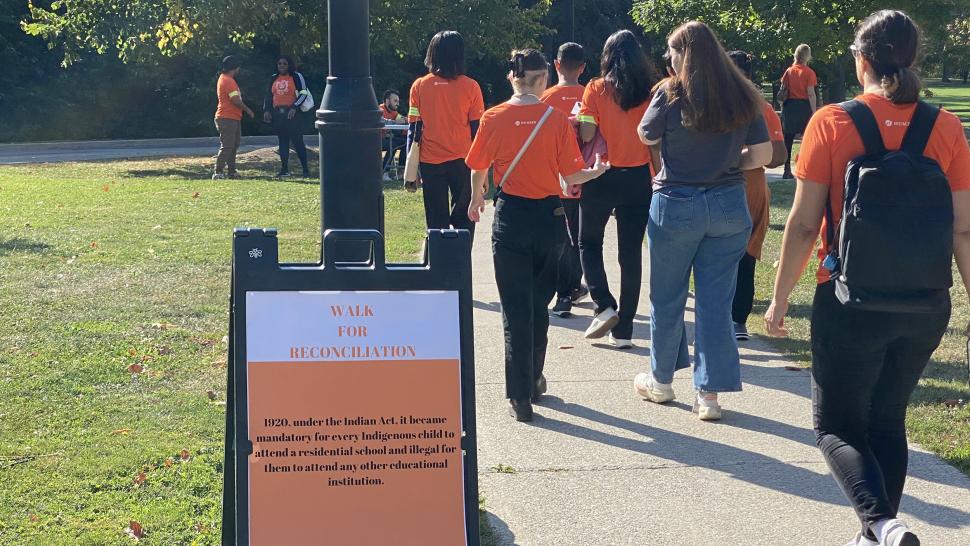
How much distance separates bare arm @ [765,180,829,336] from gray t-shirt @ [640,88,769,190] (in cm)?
147

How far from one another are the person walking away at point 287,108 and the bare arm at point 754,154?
1437 centimetres

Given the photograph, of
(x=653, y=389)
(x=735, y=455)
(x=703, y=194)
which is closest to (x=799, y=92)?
(x=653, y=389)

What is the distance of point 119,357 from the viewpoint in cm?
710

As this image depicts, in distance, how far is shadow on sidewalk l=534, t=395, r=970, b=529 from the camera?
4.70 m

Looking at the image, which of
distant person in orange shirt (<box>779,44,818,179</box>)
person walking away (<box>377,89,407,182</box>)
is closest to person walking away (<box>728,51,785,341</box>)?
distant person in orange shirt (<box>779,44,818,179</box>)

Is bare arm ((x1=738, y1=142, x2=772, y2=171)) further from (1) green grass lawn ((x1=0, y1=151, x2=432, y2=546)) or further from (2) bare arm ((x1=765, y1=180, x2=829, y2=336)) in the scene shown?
(1) green grass lawn ((x1=0, y1=151, x2=432, y2=546))

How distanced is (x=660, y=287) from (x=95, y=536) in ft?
9.35

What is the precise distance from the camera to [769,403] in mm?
6266

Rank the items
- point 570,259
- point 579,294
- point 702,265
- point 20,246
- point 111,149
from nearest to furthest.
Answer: point 702,265 → point 570,259 → point 579,294 → point 20,246 → point 111,149

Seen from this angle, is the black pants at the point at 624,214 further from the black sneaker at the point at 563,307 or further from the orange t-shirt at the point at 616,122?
the black sneaker at the point at 563,307

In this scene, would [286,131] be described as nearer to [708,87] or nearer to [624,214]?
[624,214]

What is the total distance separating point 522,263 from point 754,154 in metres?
1.19

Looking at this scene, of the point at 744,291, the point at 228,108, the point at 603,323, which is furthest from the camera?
the point at 228,108

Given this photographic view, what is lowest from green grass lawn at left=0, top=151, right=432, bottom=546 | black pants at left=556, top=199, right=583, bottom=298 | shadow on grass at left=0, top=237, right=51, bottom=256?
shadow on grass at left=0, top=237, right=51, bottom=256
